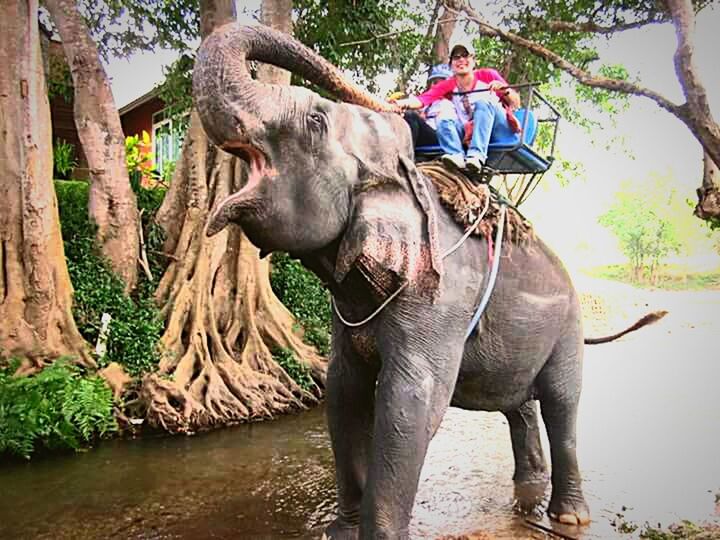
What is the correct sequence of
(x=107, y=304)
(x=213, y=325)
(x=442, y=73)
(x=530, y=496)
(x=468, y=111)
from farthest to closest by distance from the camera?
(x=213, y=325)
(x=107, y=304)
(x=530, y=496)
(x=442, y=73)
(x=468, y=111)

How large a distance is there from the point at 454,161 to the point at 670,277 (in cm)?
1349

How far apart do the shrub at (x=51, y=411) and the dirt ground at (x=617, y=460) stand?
9.49 feet

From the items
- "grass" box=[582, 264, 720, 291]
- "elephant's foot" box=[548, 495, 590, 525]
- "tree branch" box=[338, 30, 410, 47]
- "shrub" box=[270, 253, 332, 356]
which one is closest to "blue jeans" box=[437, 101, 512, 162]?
"elephant's foot" box=[548, 495, 590, 525]

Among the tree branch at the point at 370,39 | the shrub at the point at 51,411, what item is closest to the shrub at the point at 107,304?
the shrub at the point at 51,411

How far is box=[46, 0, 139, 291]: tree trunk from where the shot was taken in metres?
7.98

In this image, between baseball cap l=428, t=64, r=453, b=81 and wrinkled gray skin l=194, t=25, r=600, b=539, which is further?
baseball cap l=428, t=64, r=453, b=81

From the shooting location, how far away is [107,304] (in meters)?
7.79

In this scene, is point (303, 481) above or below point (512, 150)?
below

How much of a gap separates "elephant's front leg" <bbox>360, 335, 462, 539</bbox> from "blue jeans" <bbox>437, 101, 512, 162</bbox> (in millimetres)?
1019

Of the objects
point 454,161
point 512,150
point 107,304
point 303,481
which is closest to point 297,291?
point 107,304

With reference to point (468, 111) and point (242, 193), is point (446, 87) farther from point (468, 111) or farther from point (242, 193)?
point (242, 193)

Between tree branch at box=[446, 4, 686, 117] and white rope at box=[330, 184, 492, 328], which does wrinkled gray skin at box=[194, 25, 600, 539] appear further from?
tree branch at box=[446, 4, 686, 117]

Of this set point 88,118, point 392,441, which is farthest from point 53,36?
point 392,441

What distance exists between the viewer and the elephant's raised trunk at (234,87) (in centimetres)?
241
